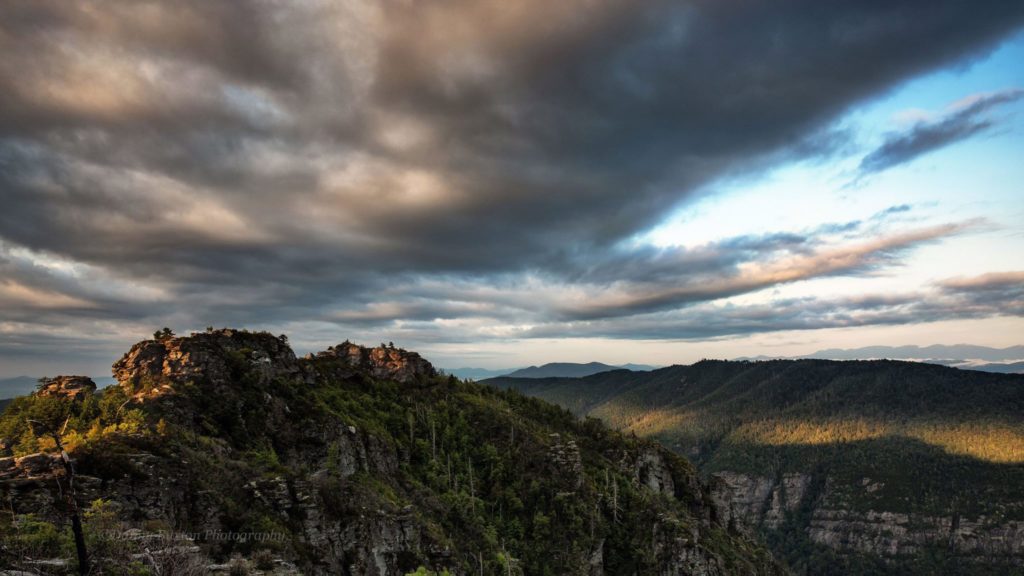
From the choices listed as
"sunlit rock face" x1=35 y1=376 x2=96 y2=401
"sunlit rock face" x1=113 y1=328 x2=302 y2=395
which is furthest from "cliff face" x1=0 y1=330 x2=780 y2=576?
"sunlit rock face" x1=35 y1=376 x2=96 y2=401

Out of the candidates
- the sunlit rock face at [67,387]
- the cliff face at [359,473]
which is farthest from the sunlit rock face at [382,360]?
the sunlit rock face at [67,387]

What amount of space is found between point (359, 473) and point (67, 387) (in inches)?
1258

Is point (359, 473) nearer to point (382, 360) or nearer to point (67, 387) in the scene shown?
point (67, 387)

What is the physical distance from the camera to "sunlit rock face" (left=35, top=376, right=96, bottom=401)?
145ft

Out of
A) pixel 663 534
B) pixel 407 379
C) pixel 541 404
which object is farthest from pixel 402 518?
pixel 541 404

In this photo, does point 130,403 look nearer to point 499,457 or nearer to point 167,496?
point 167,496

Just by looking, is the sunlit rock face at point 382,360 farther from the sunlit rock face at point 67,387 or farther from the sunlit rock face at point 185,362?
the sunlit rock face at point 67,387

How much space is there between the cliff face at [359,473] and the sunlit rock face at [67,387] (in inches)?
36.2

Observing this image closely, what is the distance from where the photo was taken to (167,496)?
3341cm

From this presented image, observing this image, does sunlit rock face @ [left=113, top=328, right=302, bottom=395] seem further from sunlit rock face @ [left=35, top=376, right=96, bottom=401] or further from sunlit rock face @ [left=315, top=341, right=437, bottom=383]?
sunlit rock face @ [left=315, top=341, right=437, bottom=383]

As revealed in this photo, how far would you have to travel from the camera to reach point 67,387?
150ft

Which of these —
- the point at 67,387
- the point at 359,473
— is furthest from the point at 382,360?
the point at 67,387

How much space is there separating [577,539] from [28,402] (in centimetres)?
7383

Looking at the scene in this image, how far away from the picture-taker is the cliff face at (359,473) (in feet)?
110
